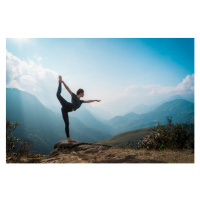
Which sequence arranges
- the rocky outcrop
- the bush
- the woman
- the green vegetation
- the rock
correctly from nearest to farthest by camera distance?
the rocky outcrop, the green vegetation, the woman, the rock, the bush

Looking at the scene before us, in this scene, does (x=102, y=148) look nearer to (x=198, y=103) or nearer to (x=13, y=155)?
(x=13, y=155)

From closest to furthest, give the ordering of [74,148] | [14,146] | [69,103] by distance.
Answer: [14,146]
[69,103]
[74,148]

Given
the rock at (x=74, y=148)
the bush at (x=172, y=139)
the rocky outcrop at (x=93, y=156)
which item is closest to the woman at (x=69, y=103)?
the rock at (x=74, y=148)

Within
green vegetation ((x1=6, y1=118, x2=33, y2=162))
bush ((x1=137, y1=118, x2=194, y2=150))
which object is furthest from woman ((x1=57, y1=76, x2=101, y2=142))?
bush ((x1=137, y1=118, x2=194, y2=150))

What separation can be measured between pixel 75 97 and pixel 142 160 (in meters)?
3.78

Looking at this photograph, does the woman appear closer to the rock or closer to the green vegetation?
the rock

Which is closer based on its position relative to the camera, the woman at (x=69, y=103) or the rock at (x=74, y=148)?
the woman at (x=69, y=103)

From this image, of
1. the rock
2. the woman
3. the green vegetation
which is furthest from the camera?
the rock

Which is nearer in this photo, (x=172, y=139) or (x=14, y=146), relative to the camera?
(x=14, y=146)

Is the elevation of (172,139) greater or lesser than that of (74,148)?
greater

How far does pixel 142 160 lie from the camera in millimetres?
4410

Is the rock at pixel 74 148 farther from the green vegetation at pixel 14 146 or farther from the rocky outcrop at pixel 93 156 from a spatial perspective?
the green vegetation at pixel 14 146

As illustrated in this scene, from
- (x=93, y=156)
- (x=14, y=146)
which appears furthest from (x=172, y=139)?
(x=14, y=146)

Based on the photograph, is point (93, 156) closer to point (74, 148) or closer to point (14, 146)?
point (74, 148)
